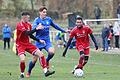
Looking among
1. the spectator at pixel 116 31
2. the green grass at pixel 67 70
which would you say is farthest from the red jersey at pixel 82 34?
the spectator at pixel 116 31

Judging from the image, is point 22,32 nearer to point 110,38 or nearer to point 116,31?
point 116,31

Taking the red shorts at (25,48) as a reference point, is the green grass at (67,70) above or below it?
below

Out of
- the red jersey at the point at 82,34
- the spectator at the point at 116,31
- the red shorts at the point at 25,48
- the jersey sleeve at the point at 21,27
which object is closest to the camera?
the jersey sleeve at the point at 21,27

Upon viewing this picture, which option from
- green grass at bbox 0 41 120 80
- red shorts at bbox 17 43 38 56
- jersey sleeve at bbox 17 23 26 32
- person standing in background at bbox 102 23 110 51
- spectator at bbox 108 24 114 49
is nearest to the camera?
jersey sleeve at bbox 17 23 26 32

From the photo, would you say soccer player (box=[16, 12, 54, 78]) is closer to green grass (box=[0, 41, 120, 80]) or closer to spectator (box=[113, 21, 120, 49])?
green grass (box=[0, 41, 120, 80])

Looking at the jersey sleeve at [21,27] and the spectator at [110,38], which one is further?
the spectator at [110,38]

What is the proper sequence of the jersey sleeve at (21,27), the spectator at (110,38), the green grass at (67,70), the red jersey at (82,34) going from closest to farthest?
1. the jersey sleeve at (21,27)
2. the green grass at (67,70)
3. the red jersey at (82,34)
4. the spectator at (110,38)

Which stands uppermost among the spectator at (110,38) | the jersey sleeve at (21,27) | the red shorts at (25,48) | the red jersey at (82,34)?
the jersey sleeve at (21,27)

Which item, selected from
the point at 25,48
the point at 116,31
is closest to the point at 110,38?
the point at 116,31

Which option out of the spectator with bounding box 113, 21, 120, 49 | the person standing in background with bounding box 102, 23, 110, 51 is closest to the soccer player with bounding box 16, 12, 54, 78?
the person standing in background with bounding box 102, 23, 110, 51

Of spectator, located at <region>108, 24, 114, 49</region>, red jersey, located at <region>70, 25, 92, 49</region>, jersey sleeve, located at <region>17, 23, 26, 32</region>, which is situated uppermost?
jersey sleeve, located at <region>17, 23, 26, 32</region>

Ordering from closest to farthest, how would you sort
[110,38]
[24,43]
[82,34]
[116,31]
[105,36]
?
[24,43], [82,34], [105,36], [116,31], [110,38]

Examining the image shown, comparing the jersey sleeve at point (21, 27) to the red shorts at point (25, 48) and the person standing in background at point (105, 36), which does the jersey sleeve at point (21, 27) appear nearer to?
the red shorts at point (25, 48)

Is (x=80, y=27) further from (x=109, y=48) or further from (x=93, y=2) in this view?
(x=93, y=2)
